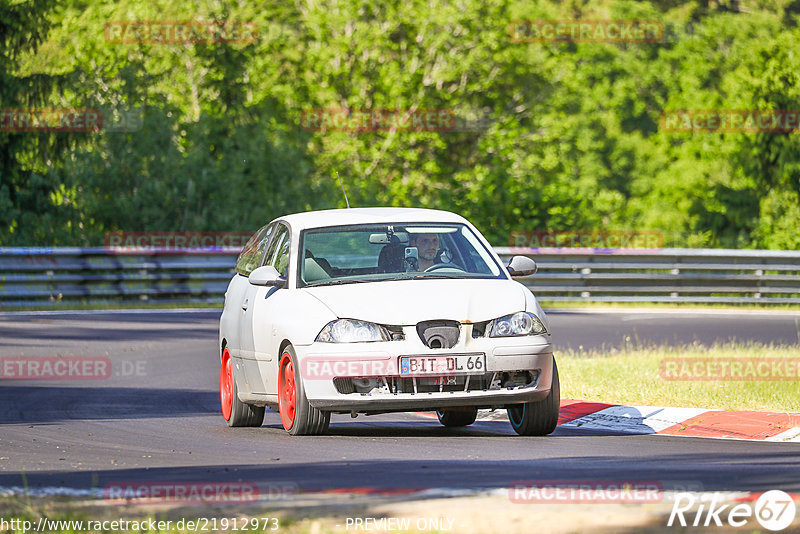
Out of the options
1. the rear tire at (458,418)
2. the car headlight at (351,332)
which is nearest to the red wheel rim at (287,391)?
the car headlight at (351,332)

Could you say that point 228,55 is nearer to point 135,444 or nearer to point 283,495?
point 135,444

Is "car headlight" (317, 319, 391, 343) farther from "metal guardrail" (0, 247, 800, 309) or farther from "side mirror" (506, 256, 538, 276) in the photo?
"metal guardrail" (0, 247, 800, 309)

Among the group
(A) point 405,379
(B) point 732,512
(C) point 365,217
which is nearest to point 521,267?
(C) point 365,217

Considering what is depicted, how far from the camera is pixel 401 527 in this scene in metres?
5.64

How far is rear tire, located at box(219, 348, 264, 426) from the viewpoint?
11234 mm

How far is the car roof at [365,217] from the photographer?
35.3 ft

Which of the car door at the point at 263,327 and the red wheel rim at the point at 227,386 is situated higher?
the car door at the point at 263,327

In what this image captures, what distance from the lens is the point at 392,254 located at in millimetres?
10516

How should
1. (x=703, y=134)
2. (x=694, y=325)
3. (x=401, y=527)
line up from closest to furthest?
(x=401, y=527)
(x=694, y=325)
(x=703, y=134)

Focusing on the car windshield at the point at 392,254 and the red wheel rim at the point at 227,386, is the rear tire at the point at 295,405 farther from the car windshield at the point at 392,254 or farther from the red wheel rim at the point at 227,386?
the red wheel rim at the point at 227,386

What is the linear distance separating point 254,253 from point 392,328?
274 cm

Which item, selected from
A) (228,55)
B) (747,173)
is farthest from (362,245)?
(747,173)

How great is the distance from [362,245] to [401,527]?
5.23m

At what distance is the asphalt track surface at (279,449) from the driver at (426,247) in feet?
4.07
